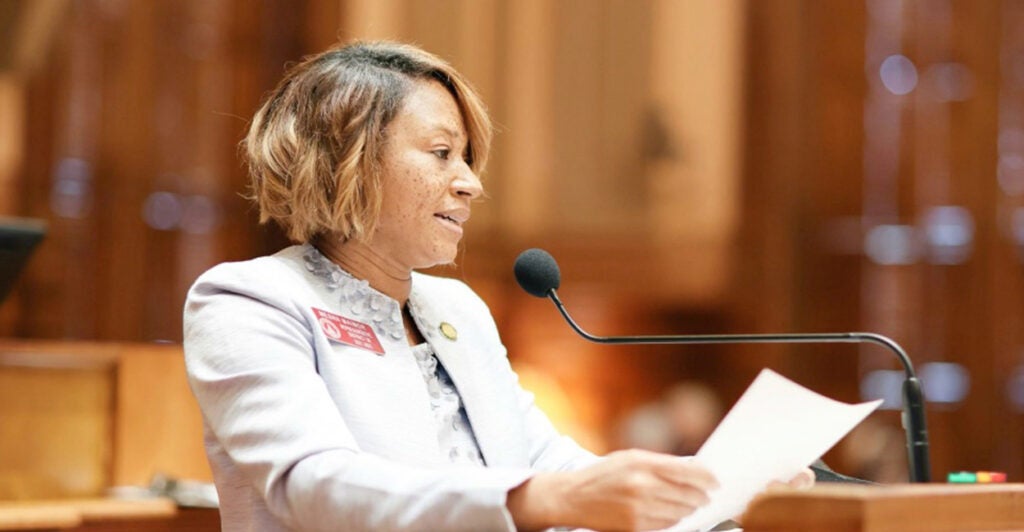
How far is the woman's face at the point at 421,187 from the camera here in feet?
6.55

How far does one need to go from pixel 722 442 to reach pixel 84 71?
4666 mm

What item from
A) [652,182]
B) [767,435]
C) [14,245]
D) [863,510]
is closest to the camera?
[863,510]

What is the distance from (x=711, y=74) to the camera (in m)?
6.14

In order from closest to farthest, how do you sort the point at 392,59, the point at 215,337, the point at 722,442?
the point at 722,442 → the point at 215,337 → the point at 392,59

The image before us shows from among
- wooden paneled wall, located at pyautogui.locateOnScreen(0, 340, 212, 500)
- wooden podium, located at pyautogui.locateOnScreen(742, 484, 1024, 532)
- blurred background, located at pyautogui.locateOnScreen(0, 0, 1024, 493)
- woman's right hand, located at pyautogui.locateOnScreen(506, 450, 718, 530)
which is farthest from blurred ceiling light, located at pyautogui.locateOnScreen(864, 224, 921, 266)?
woman's right hand, located at pyautogui.locateOnScreen(506, 450, 718, 530)

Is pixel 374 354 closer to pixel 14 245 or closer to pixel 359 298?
pixel 359 298

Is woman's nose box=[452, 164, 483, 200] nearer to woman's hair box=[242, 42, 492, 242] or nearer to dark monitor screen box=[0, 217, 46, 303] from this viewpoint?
woman's hair box=[242, 42, 492, 242]

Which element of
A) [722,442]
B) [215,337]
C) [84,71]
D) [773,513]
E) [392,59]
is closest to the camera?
[773,513]

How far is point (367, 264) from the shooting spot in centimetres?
202

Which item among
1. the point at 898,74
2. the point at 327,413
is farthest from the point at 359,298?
the point at 898,74

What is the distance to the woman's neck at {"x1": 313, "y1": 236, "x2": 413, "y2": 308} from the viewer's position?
2.02 m

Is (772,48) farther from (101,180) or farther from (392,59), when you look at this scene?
(392,59)

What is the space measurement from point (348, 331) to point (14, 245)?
51.2 inches

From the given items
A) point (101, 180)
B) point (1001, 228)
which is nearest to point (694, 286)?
point (1001, 228)
